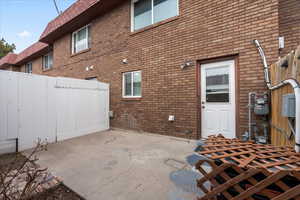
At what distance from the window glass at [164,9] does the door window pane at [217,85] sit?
7.73ft

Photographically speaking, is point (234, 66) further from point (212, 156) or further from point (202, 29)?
point (212, 156)

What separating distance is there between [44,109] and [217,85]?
5.07 m

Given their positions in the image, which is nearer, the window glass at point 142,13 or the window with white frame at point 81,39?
the window glass at point 142,13

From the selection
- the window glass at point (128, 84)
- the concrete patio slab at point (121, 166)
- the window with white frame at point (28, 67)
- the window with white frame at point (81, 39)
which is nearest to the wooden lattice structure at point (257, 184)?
the concrete patio slab at point (121, 166)

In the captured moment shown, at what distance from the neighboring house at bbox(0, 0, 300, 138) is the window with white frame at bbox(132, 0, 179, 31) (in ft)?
0.11

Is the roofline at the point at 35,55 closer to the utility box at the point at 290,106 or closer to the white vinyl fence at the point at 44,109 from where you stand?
the white vinyl fence at the point at 44,109

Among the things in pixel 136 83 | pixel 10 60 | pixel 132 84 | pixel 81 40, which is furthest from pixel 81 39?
pixel 10 60

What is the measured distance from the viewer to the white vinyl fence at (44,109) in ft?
11.3

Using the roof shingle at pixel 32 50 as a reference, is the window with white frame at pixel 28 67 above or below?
below

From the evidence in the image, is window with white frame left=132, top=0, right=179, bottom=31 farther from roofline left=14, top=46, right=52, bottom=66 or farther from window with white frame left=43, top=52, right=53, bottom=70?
window with white frame left=43, top=52, right=53, bottom=70

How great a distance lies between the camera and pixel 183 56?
4.28 m

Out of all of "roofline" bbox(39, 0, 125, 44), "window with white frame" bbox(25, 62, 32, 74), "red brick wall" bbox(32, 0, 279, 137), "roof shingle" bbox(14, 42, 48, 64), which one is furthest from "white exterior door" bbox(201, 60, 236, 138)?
"window with white frame" bbox(25, 62, 32, 74)

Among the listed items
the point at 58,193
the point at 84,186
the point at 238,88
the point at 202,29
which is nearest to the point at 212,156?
the point at 84,186

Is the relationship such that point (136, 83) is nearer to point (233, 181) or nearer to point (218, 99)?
point (218, 99)
